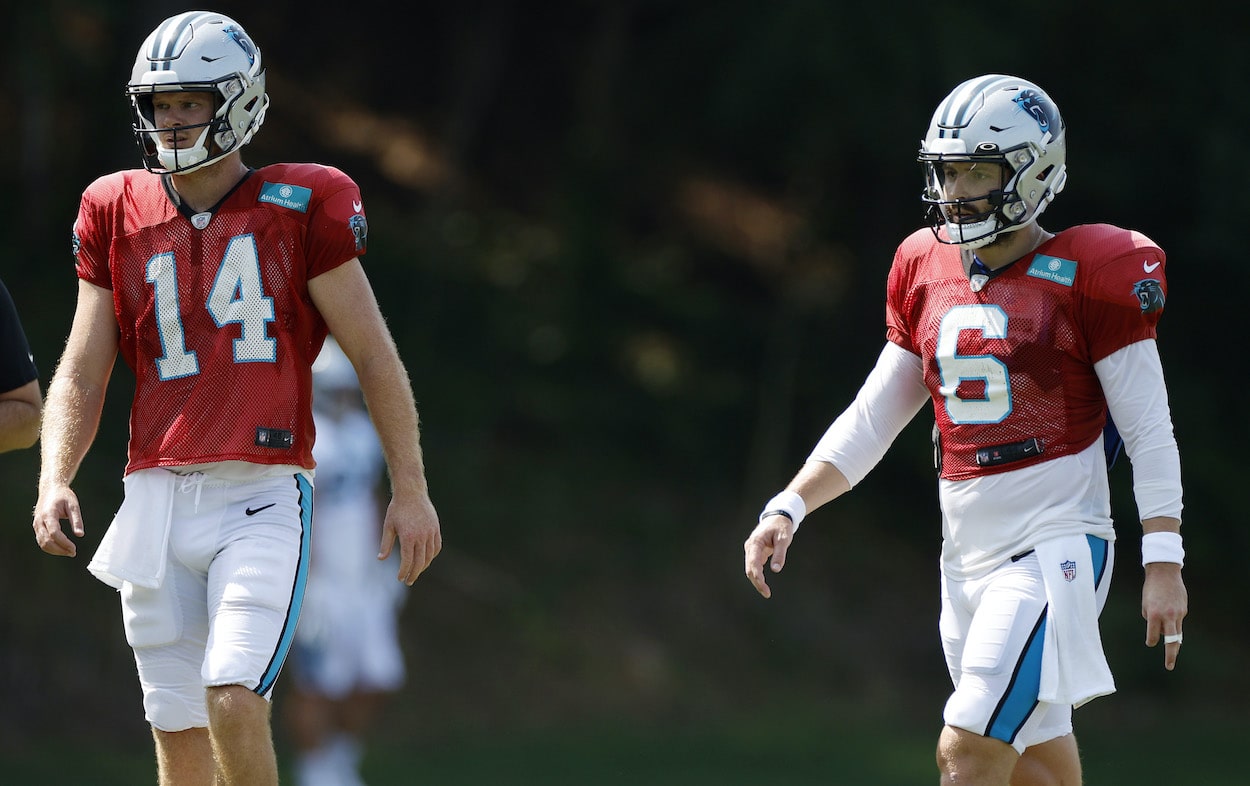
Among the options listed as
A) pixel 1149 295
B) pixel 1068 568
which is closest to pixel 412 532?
pixel 1068 568

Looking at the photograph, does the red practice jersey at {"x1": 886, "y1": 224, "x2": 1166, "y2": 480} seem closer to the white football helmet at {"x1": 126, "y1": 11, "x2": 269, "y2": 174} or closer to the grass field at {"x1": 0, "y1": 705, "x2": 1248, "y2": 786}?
the white football helmet at {"x1": 126, "y1": 11, "x2": 269, "y2": 174}

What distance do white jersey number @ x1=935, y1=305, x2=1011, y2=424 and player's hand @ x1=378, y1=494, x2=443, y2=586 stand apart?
5.00 feet

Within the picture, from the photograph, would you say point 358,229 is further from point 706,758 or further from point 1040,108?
point 706,758

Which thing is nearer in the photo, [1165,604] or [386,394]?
[1165,604]

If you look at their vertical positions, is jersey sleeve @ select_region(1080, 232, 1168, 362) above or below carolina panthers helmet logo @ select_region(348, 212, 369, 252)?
below

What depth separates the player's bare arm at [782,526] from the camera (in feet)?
14.8

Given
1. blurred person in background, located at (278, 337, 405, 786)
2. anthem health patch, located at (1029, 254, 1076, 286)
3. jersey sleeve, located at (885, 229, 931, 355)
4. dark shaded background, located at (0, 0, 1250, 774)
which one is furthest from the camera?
dark shaded background, located at (0, 0, 1250, 774)

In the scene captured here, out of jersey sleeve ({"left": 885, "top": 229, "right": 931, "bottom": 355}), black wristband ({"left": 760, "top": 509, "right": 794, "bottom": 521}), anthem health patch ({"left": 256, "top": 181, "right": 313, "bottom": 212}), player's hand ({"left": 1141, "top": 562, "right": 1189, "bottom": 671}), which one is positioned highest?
anthem health patch ({"left": 256, "top": 181, "right": 313, "bottom": 212})

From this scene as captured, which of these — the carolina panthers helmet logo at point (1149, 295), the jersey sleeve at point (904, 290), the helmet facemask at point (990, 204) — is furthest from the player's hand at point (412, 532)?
the carolina panthers helmet logo at point (1149, 295)

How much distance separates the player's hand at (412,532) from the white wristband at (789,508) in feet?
3.27

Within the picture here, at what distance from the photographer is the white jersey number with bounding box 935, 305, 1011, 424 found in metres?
4.49

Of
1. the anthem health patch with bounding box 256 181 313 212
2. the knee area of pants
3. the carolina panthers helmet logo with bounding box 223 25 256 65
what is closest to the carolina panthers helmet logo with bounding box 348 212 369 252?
the anthem health patch with bounding box 256 181 313 212

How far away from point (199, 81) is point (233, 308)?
0.62m

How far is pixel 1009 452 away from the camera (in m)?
4.49
